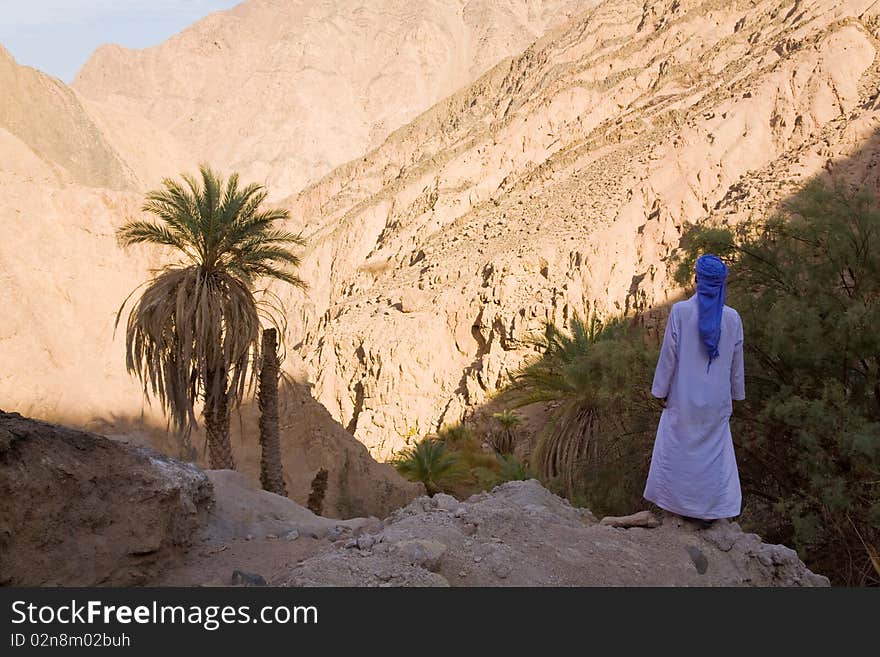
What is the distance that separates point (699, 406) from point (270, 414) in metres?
8.23

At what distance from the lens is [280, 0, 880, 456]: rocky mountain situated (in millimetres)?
28078

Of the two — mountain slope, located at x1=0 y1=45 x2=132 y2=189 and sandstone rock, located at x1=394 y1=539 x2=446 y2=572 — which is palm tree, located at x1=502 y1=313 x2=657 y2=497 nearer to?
sandstone rock, located at x1=394 y1=539 x2=446 y2=572

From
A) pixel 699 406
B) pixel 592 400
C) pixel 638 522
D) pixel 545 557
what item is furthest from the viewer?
pixel 592 400

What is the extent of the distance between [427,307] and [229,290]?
69.6 feet

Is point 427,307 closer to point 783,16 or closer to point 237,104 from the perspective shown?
point 783,16

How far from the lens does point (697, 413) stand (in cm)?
518

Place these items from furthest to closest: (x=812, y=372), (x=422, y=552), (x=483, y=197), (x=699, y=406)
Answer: (x=483, y=197)
(x=812, y=372)
(x=699, y=406)
(x=422, y=552)

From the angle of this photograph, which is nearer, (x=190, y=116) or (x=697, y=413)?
(x=697, y=413)

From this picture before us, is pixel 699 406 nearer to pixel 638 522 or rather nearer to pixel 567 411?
pixel 638 522

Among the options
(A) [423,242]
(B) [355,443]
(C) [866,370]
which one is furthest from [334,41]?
(C) [866,370]

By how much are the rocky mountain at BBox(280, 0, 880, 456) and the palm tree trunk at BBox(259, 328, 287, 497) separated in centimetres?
1061

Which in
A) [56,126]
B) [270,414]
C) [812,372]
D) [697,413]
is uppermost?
[56,126]

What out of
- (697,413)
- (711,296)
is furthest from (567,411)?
(711,296)

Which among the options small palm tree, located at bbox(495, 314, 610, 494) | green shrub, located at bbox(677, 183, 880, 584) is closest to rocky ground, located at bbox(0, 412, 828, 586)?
green shrub, located at bbox(677, 183, 880, 584)
